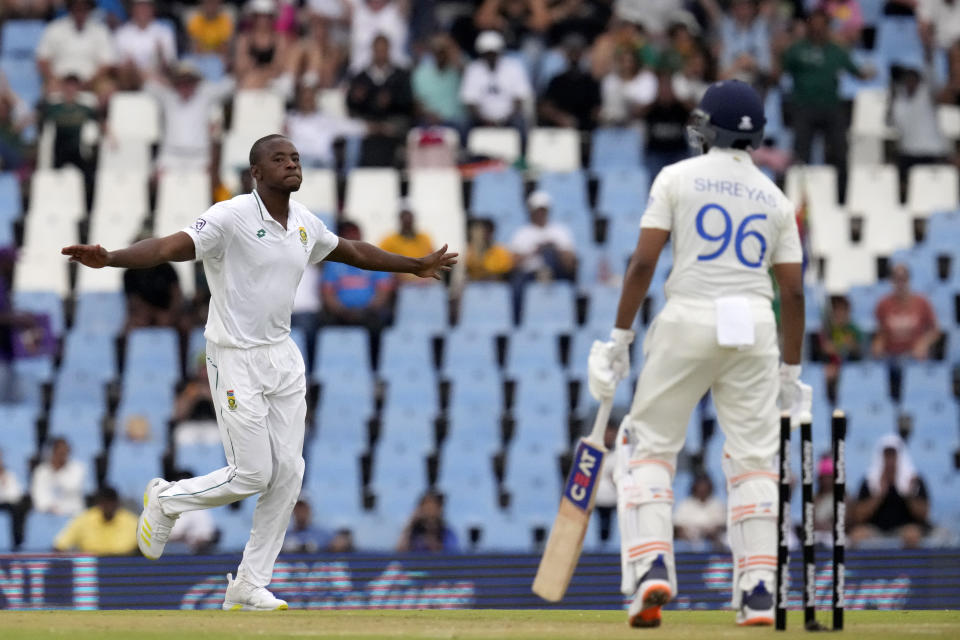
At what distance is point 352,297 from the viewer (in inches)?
586

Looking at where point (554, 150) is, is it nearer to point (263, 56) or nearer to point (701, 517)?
point (263, 56)

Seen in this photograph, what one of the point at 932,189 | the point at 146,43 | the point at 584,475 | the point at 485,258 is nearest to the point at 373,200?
the point at 485,258

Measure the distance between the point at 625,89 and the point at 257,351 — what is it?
9.04 meters

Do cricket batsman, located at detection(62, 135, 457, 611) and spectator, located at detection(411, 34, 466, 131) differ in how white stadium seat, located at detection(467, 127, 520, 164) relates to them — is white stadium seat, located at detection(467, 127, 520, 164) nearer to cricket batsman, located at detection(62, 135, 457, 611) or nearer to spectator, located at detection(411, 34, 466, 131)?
spectator, located at detection(411, 34, 466, 131)

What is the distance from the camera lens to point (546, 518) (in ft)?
44.4

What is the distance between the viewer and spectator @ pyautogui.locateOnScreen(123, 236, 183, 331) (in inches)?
584

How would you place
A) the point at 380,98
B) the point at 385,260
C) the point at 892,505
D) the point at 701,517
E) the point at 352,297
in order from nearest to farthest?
1. the point at 385,260
2. the point at 701,517
3. the point at 892,505
4. the point at 352,297
5. the point at 380,98

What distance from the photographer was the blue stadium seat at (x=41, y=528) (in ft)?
43.9

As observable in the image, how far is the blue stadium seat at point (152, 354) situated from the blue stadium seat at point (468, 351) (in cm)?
226

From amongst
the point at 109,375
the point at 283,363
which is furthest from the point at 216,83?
the point at 283,363

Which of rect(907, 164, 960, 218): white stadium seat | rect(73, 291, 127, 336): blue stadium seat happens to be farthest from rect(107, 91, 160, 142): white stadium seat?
rect(907, 164, 960, 218): white stadium seat

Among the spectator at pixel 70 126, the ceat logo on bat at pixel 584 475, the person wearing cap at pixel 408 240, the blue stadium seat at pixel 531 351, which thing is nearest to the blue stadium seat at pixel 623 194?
the blue stadium seat at pixel 531 351

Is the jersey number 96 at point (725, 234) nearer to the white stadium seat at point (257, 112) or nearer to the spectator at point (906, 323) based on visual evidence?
the spectator at point (906, 323)

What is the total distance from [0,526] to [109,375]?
5.88 feet
